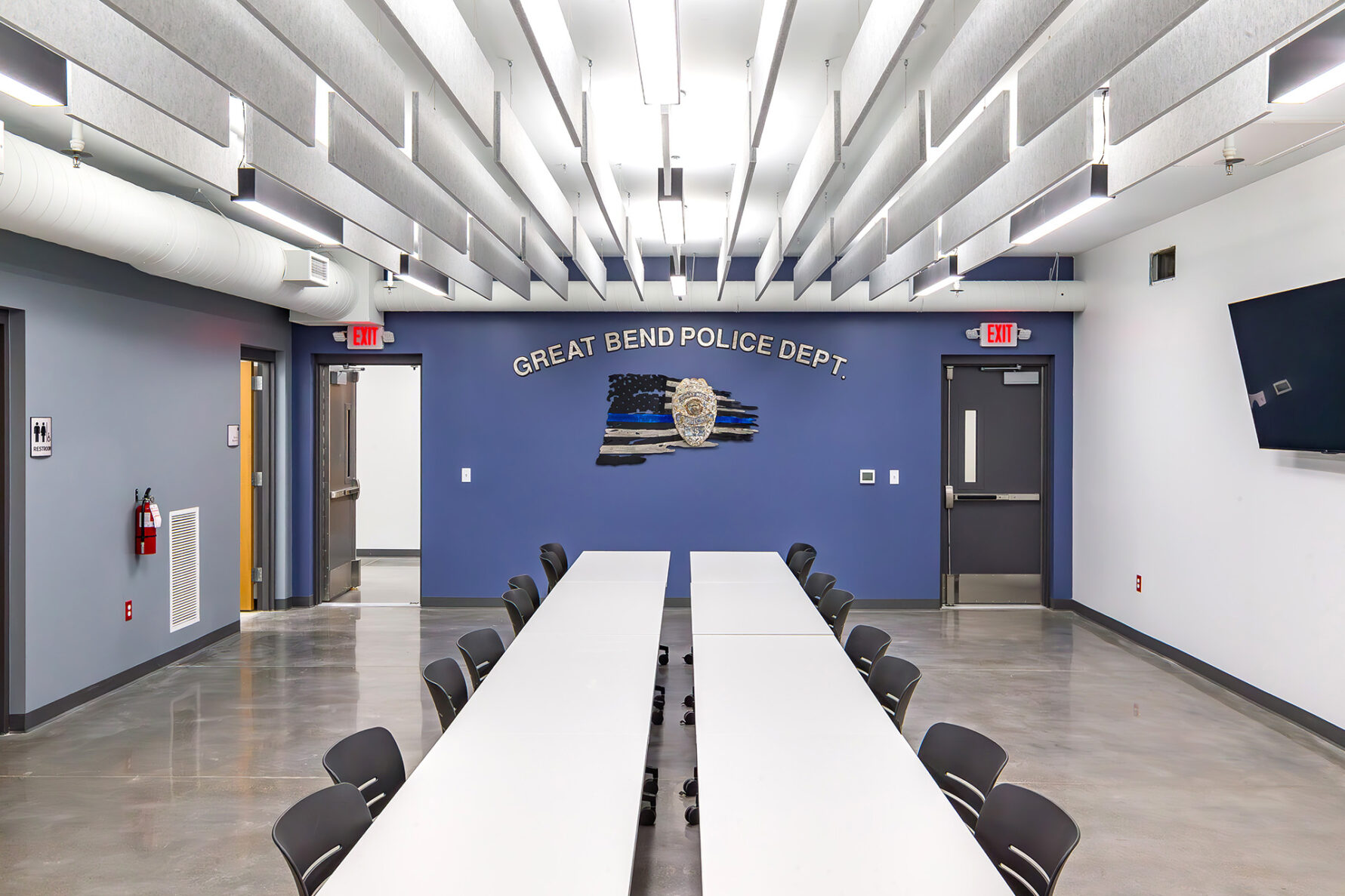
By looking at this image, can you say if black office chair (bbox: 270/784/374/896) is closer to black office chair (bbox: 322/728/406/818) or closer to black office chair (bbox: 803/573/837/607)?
black office chair (bbox: 322/728/406/818)

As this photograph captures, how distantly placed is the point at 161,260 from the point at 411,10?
405 centimetres

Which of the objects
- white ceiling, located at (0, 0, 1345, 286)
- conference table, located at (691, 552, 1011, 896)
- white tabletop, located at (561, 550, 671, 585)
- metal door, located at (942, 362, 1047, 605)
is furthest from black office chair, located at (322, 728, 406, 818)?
metal door, located at (942, 362, 1047, 605)

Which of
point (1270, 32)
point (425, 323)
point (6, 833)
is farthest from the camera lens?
point (425, 323)

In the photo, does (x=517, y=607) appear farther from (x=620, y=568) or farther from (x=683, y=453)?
(x=683, y=453)

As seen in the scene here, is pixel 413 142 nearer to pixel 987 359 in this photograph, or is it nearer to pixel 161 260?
pixel 161 260

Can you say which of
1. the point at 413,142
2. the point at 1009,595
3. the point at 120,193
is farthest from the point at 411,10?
the point at 1009,595

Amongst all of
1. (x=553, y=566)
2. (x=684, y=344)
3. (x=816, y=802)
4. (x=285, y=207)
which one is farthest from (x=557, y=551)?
(x=816, y=802)

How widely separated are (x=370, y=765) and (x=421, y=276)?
12.6 feet

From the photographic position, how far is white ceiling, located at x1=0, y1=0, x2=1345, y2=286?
352cm

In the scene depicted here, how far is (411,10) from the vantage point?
2.13 metres

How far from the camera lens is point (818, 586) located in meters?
5.70

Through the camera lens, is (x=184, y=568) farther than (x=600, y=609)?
Yes

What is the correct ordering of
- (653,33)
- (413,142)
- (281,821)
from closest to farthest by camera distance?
1. (281,821)
2. (653,33)
3. (413,142)

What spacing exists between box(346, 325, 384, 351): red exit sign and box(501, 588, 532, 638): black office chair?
4208mm
